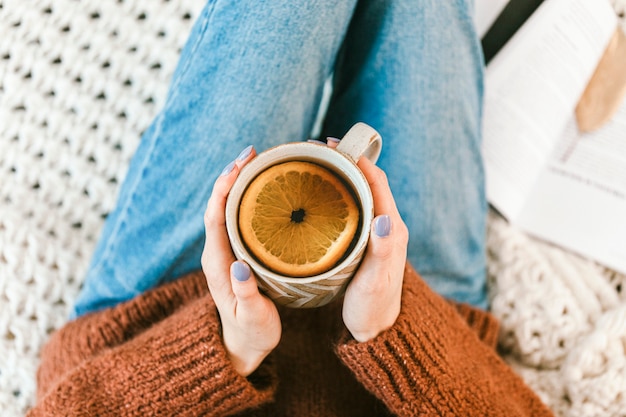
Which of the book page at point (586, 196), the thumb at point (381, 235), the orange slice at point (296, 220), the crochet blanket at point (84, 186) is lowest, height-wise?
the crochet blanket at point (84, 186)

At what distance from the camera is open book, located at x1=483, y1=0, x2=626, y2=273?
852 millimetres

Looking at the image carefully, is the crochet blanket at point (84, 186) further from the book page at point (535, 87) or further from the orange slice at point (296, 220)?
the orange slice at point (296, 220)

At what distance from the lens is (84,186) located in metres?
0.85

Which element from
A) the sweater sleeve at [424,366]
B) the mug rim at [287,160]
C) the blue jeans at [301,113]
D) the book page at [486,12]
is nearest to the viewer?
the mug rim at [287,160]

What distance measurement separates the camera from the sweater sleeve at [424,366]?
53cm

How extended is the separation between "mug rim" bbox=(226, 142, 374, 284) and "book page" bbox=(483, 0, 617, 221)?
58cm

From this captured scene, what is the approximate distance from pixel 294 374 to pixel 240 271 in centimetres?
29

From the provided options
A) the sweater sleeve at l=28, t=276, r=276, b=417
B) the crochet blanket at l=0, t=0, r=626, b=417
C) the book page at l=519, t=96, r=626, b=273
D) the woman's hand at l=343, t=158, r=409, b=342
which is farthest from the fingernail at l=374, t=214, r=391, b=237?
the book page at l=519, t=96, r=626, b=273

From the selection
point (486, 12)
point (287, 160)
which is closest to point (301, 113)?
point (287, 160)

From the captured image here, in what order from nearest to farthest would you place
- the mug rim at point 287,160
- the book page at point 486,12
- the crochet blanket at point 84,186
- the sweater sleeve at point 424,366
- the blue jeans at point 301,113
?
the mug rim at point 287,160, the sweater sleeve at point 424,366, the blue jeans at point 301,113, the crochet blanket at point 84,186, the book page at point 486,12

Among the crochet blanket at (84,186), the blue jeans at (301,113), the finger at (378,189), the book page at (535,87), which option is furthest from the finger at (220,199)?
the book page at (535,87)

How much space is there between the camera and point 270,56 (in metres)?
0.65

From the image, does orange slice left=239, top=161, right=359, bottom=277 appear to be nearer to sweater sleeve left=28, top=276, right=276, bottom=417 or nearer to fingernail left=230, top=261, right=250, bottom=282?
fingernail left=230, top=261, right=250, bottom=282

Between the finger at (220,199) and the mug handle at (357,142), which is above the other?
the mug handle at (357,142)
